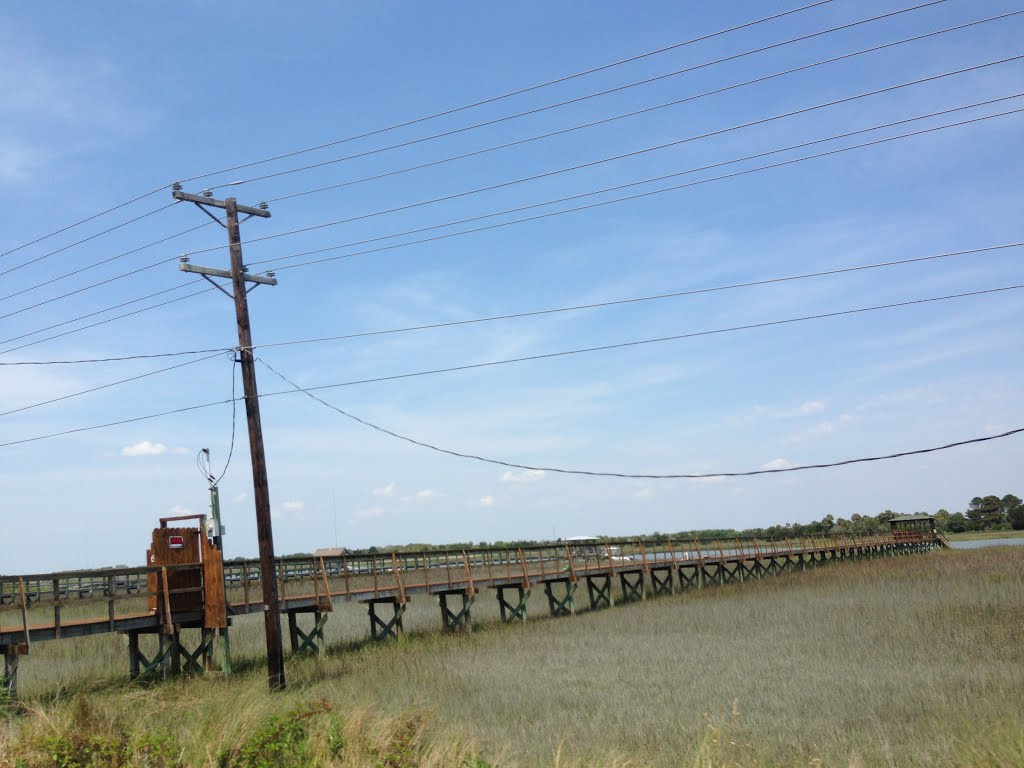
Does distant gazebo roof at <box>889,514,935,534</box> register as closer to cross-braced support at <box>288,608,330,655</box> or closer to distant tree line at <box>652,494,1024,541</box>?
distant tree line at <box>652,494,1024,541</box>

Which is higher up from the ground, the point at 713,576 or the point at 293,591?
the point at 293,591

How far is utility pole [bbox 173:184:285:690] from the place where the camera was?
17803mm

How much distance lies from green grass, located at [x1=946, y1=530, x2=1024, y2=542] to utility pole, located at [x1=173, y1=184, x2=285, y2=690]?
342ft

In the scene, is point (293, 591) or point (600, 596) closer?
point (293, 591)

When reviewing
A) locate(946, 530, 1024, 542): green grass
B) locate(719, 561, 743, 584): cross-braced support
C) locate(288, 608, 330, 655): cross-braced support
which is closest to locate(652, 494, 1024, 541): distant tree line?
locate(946, 530, 1024, 542): green grass

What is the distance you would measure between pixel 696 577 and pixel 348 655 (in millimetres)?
27705

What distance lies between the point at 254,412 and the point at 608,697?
31.1 feet

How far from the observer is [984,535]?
110375 millimetres

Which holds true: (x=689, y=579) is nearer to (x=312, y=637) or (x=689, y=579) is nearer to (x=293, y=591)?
(x=312, y=637)

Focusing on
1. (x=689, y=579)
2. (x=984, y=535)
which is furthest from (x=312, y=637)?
(x=984, y=535)

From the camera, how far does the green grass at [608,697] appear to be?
1000 centimetres

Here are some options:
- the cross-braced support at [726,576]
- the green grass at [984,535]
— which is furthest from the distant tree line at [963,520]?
the cross-braced support at [726,576]

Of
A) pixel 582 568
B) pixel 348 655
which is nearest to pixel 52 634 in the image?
pixel 348 655

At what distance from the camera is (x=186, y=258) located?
751 inches
